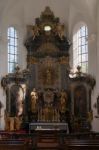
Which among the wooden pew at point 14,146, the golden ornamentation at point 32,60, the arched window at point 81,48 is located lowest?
→ the wooden pew at point 14,146

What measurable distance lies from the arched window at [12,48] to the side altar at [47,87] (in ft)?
4.93

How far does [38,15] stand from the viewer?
112ft

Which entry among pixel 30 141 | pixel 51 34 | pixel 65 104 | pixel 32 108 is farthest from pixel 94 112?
pixel 30 141

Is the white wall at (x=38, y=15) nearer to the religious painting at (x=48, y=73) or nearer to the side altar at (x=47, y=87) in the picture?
the side altar at (x=47, y=87)

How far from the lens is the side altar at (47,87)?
31.7 m

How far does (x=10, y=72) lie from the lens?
33.4 m

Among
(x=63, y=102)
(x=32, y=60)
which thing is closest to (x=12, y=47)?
(x=32, y=60)

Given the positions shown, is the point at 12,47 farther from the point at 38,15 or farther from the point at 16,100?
the point at 16,100

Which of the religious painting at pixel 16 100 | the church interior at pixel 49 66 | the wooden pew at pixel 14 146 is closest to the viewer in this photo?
the wooden pew at pixel 14 146

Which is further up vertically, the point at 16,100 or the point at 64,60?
the point at 64,60

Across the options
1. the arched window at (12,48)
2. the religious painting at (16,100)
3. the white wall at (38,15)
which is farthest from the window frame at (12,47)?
the religious painting at (16,100)

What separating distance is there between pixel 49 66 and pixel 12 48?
3.75 meters

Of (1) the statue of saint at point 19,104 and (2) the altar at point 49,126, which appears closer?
(2) the altar at point 49,126

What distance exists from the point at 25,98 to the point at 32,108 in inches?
38.2
